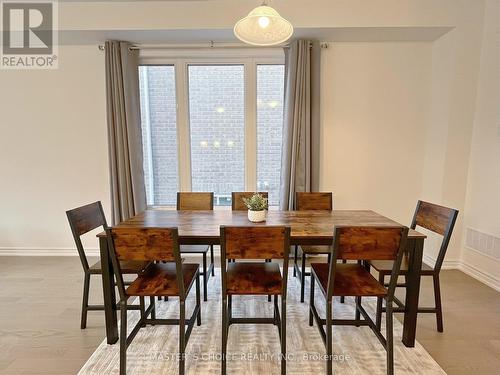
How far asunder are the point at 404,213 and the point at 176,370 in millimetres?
3019

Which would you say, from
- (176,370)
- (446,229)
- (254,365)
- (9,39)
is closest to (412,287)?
(446,229)

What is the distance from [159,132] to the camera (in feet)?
11.5

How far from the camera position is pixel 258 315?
7.41 ft

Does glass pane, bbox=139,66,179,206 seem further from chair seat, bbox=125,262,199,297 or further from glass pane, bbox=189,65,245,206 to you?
chair seat, bbox=125,262,199,297

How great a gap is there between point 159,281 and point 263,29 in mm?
1868

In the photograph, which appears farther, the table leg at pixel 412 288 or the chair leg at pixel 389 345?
the table leg at pixel 412 288

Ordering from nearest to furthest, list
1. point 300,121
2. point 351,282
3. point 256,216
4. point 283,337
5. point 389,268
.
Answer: point 283,337
point 351,282
point 389,268
point 256,216
point 300,121

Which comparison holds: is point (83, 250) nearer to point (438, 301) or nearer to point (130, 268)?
point (130, 268)

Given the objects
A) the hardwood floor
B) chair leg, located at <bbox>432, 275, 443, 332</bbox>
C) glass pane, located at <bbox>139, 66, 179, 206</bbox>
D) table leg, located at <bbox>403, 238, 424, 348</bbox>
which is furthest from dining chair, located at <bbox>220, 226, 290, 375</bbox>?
glass pane, located at <bbox>139, 66, 179, 206</bbox>

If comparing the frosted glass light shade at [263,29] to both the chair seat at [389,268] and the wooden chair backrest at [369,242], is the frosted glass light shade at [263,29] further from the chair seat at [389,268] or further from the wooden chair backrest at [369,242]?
the chair seat at [389,268]

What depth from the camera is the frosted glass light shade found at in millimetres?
1903

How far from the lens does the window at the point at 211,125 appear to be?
11.2 feet

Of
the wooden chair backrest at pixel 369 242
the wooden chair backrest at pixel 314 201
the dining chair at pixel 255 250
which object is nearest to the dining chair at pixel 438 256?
the wooden chair backrest at pixel 369 242

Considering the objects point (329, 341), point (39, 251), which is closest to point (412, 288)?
point (329, 341)
